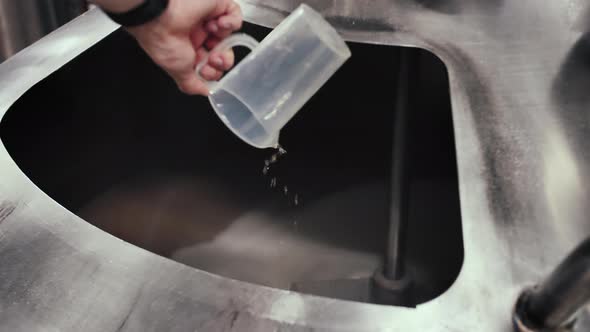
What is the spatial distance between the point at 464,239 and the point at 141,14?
0.35 metres

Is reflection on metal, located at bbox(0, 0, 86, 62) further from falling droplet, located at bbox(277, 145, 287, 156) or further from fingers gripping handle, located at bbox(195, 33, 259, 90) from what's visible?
fingers gripping handle, located at bbox(195, 33, 259, 90)

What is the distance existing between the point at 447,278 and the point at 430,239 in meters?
0.11

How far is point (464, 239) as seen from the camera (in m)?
0.46

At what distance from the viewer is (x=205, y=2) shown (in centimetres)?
57

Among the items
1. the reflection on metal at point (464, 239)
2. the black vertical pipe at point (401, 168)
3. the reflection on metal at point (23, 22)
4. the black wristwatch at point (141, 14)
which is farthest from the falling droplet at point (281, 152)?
the reflection on metal at point (23, 22)

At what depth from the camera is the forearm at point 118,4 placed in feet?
1.59

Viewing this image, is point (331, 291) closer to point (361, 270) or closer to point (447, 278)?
point (361, 270)

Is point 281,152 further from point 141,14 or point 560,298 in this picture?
point 560,298

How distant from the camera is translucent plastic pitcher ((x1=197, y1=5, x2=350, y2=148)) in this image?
536 millimetres

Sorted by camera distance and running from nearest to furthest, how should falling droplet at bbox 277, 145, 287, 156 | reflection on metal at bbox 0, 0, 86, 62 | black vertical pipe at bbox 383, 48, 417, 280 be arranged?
black vertical pipe at bbox 383, 48, 417, 280 < falling droplet at bbox 277, 145, 287, 156 < reflection on metal at bbox 0, 0, 86, 62

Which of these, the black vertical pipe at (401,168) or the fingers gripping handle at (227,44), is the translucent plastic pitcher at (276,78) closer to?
the fingers gripping handle at (227,44)

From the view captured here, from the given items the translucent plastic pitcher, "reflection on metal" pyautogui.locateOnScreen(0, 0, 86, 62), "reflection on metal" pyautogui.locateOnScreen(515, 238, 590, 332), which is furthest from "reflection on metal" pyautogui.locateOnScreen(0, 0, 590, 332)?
"reflection on metal" pyautogui.locateOnScreen(0, 0, 86, 62)

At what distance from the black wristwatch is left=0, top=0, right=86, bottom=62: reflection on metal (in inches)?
32.9

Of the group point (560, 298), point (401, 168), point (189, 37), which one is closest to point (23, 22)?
point (189, 37)
